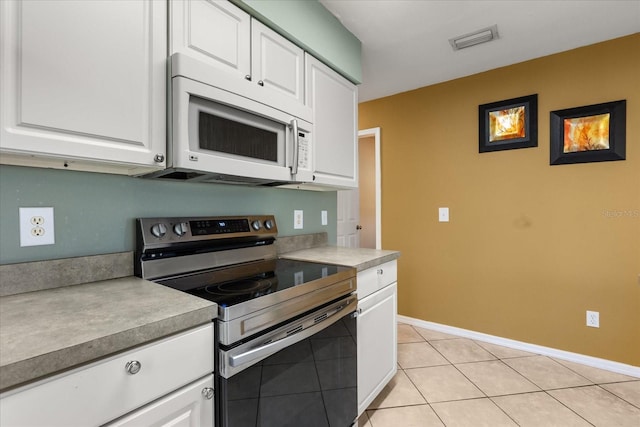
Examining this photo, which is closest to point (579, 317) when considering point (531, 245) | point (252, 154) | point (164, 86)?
point (531, 245)

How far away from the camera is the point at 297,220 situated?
207cm

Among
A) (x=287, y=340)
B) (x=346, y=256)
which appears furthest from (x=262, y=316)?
(x=346, y=256)

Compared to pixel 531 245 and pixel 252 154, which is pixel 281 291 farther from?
pixel 531 245

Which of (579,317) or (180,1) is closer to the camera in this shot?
(180,1)

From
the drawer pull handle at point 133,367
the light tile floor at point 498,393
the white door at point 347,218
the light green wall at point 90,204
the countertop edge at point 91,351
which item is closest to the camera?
the countertop edge at point 91,351

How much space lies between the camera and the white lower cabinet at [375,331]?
161 cm

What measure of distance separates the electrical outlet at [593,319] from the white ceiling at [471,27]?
181cm

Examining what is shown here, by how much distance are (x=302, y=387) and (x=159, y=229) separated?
2.73 feet

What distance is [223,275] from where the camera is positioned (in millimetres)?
1334

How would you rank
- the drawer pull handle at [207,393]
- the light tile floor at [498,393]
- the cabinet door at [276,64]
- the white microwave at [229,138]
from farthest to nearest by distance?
the light tile floor at [498,393], the cabinet door at [276,64], the white microwave at [229,138], the drawer pull handle at [207,393]

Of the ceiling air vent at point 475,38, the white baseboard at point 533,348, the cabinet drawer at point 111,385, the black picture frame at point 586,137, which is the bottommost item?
the white baseboard at point 533,348

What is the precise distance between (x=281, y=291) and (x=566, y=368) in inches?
93.7

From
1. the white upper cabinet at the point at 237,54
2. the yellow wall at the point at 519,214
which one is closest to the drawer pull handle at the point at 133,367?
the white upper cabinet at the point at 237,54

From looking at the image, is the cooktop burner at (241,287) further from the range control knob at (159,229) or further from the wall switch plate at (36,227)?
the wall switch plate at (36,227)
